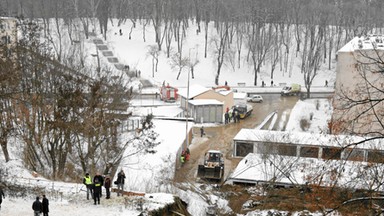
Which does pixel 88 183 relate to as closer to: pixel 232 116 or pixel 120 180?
pixel 120 180

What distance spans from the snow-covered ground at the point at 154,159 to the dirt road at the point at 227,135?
3.29 feet

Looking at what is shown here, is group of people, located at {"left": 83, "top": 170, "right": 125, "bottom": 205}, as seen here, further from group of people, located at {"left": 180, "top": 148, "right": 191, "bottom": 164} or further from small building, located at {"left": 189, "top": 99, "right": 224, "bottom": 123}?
small building, located at {"left": 189, "top": 99, "right": 224, "bottom": 123}

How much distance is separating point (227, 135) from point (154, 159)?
30.1 feet

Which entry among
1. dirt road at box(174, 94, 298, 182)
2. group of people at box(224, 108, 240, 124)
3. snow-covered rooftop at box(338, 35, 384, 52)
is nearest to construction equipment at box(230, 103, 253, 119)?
group of people at box(224, 108, 240, 124)

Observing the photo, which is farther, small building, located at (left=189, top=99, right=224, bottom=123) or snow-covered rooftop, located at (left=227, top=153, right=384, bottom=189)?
A: small building, located at (left=189, top=99, right=224, bottom=123)

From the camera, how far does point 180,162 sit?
2822cm

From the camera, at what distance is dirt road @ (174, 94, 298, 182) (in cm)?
2762

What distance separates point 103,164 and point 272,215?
9.88m

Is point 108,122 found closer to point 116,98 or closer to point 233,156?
point 116,98

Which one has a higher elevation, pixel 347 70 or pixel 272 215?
pixel 347 70

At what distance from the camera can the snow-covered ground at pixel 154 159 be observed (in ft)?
57.2

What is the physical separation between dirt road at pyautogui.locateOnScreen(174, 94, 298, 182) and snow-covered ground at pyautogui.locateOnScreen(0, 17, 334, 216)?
39.5 inches

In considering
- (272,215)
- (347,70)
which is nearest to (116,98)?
(272,215)

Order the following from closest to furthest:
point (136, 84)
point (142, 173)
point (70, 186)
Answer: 1. point (70, 186)
2. point (142, 173)
3. point (136, 84)
